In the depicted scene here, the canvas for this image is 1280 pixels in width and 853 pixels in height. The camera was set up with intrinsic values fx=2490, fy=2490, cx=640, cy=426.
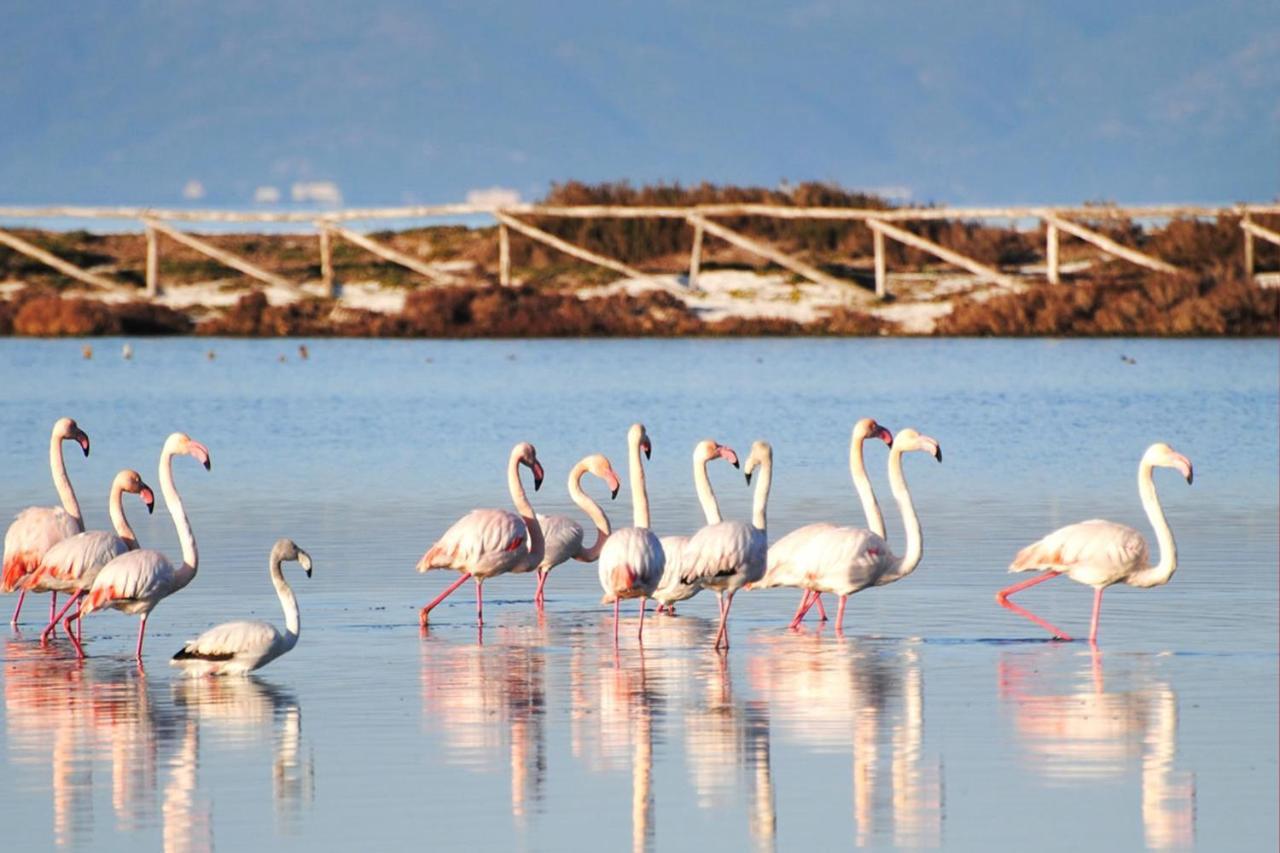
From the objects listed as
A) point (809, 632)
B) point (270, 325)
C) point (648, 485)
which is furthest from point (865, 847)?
point (270, 325)

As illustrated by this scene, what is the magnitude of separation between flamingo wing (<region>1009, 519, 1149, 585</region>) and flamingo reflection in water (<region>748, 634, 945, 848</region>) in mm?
1163

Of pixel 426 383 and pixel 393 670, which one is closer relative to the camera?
pixel 393 670

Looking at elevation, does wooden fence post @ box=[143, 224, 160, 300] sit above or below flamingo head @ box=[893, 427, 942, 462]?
above

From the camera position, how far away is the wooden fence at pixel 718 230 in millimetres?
39656

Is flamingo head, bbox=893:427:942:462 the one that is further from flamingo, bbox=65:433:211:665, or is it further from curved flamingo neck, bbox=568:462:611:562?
flamingo, bbox=65:433:211:665

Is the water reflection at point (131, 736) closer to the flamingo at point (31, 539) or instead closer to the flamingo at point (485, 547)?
the flamingo at point (31, 539)

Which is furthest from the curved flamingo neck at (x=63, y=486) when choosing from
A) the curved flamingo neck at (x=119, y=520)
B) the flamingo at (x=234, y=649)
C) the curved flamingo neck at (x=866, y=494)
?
the curved flamingo neck at (x=866, y=494)

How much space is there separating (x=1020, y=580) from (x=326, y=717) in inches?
214

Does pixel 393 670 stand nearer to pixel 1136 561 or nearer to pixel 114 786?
pixel 114 786

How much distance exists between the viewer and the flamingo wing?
13.4m

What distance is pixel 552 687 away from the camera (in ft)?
38.8

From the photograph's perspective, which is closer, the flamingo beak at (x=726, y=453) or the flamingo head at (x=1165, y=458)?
the flamingo head at (x=1165, y=458)

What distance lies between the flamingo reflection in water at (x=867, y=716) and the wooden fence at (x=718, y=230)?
2711 centimetres

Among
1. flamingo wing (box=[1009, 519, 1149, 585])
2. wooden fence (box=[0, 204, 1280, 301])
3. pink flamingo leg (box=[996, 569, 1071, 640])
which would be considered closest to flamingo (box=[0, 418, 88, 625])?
pink flamingo leg (box=[996, 569, 1071, 640])
